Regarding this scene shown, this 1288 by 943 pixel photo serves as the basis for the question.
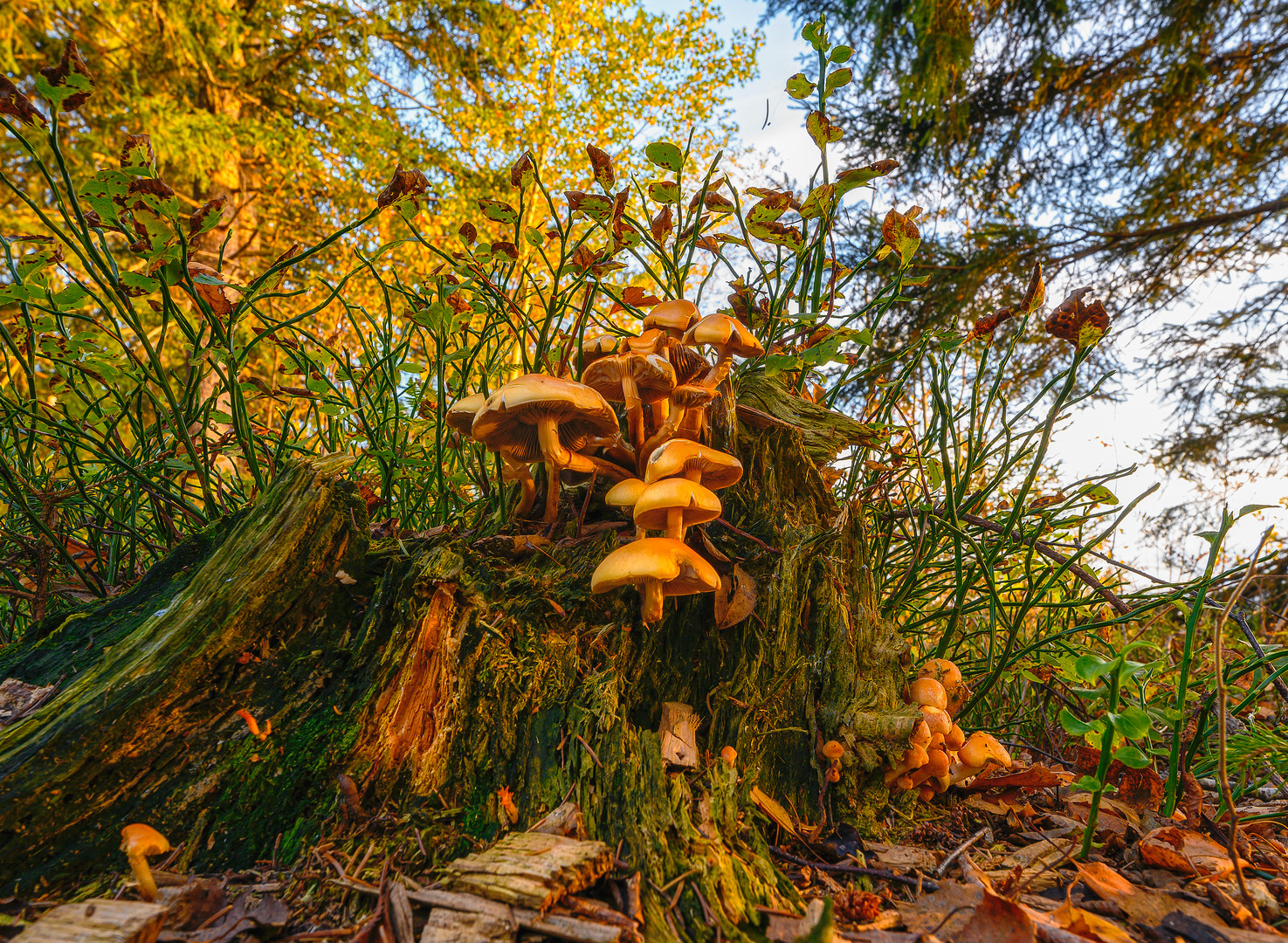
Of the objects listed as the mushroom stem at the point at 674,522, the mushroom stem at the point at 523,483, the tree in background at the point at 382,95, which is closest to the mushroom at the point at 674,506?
the mushroom stem at the point at 674,522

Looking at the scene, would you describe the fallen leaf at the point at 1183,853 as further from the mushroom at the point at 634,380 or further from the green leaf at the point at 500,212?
the green leaf at the point at 500,212

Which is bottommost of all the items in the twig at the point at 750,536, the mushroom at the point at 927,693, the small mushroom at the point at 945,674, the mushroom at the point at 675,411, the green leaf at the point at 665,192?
the mushroom at the point at 927,693

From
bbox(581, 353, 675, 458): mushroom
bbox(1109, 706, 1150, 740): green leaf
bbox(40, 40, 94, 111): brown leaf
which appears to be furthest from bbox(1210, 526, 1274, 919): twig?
bbox(40, 40, 94, 111): brown leaf

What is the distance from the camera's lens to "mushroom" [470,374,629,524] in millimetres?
1249

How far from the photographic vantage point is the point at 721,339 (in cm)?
138

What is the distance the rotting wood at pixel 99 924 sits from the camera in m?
0.79

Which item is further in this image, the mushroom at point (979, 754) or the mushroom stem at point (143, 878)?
the mushroom at point (979, 754)

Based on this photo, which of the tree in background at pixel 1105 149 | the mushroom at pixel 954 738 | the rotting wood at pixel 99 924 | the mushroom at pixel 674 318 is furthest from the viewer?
the tree in background at pixel 1105 149

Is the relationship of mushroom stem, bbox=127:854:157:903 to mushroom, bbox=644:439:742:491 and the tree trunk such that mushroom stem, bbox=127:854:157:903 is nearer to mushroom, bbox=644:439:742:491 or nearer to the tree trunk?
the tree trunk

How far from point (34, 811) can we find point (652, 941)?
40.2 inches

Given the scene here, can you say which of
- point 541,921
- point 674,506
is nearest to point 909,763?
point 674,506

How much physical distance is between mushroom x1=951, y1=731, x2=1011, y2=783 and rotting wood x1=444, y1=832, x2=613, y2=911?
0.87 metres

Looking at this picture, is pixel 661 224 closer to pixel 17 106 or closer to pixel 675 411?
pixel 675 411

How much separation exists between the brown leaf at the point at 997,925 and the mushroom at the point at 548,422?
1060 millimetres
